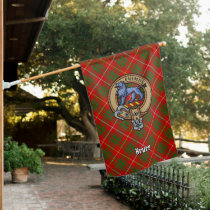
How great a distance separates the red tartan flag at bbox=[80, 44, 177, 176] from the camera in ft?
15.7

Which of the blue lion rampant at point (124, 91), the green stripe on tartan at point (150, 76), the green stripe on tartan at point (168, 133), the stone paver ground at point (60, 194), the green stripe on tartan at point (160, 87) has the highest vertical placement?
the green stripe on tartan at point (150, 76)

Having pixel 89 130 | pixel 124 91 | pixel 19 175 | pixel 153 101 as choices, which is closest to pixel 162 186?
pixel 153 101

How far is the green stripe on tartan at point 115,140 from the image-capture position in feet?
15.8

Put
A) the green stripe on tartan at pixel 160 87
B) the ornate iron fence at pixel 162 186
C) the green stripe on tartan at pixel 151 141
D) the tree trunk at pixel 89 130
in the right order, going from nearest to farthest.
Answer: the green stripe on tartan at pixel 151 141 < the green stripe on tartan at pixel 160 87 < the ornate iron fence at pixel 162 186 < the tree trunk at pixel 89 130

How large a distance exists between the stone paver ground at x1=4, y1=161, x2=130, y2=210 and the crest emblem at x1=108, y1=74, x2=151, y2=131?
410cm

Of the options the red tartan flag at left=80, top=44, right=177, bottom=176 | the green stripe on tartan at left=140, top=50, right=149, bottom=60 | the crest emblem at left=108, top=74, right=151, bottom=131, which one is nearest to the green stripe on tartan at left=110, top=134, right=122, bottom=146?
the red tartan flag at left=80, top=44, right=177, bottom=176

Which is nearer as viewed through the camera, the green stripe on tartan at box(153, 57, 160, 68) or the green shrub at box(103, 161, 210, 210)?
the green stripe on tartan at box(153, 57, 160, 68)

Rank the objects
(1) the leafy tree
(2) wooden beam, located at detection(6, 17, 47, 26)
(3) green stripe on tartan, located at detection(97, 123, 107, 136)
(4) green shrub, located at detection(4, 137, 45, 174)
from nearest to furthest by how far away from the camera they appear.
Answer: (3) green stripe on tartan, located at detection(97, 123, 107, 136)
(2) wooden beam, located at detection(6, 17, 47, 26)
(4) green shrub, located at detection(4, 137, 45, 174)
(1) the leafy tree

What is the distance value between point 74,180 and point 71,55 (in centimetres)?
576

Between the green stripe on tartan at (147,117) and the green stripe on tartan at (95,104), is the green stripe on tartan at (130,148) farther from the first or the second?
the green stripe on tartan at (95,104)

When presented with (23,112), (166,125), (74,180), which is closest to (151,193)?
(166,125)

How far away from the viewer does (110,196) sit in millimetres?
9680

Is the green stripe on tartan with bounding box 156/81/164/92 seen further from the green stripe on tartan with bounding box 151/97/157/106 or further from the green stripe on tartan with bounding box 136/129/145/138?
the green stripe on tartan with bounding box 136/129/145/138

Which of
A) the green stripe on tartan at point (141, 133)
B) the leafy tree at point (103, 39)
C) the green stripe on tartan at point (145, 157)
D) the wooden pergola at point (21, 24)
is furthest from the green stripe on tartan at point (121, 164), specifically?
the leafy tree at point (103, 39)
